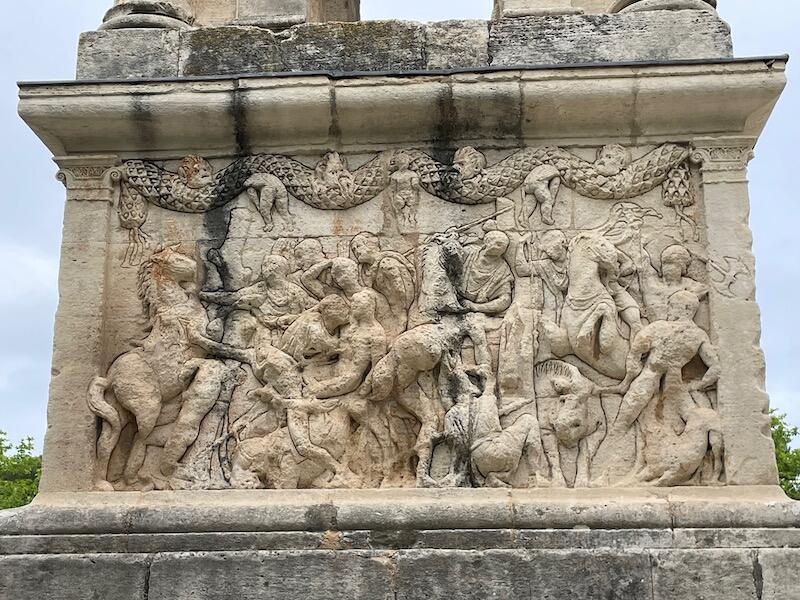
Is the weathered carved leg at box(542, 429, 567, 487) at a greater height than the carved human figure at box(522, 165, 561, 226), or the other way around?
the carved human figure at box(522, 165, 561, 226)

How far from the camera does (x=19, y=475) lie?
19125mm

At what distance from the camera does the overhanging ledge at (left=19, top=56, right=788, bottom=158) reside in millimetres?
6172

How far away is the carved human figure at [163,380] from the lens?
19.9 feet

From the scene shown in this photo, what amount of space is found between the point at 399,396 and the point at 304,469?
26.0 inches

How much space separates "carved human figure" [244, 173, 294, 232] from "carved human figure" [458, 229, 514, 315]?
1091 mm

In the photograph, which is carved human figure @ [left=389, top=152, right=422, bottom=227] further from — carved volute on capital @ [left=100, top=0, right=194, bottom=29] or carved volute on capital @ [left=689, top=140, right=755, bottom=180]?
carved volute on capital @ [left=100, top=0, right=194, bottom=29]

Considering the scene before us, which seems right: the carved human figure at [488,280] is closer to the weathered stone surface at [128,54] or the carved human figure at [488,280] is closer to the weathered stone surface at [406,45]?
the weathered stone surface at [406,45]

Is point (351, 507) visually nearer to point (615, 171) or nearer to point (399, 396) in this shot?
point (399, 396)

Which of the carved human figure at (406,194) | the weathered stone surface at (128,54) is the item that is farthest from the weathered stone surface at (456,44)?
the weathered stone surface at (128,54)

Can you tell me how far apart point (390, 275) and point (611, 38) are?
6.45ft

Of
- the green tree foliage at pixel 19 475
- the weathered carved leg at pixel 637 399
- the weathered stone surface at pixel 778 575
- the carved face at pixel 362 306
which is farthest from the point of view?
the green tree foliage at pixel 19 475

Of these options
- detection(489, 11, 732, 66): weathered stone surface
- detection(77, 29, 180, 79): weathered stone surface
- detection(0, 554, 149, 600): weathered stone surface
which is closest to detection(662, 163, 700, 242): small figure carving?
detection(489, 11, 732, 66): weathered stone surface

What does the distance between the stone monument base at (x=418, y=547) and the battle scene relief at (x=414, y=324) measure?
0.21 m

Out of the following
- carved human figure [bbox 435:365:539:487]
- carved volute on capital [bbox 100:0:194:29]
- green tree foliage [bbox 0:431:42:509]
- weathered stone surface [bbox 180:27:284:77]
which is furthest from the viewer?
green tree foliage [bbox 0:431:42:509]
